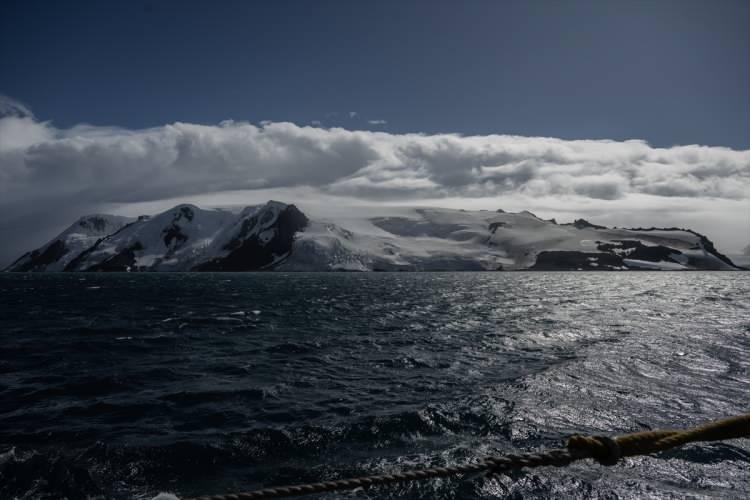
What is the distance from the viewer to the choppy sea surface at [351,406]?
14297 mm

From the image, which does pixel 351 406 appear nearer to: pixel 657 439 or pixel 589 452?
pixel 589 452

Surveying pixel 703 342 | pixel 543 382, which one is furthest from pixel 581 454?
pixel 703 342

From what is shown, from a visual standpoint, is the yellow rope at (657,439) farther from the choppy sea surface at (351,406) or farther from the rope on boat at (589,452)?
the choppy sea surface at (351,406)

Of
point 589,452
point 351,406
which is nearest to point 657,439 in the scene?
point 589,452

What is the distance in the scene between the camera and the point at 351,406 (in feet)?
68.4

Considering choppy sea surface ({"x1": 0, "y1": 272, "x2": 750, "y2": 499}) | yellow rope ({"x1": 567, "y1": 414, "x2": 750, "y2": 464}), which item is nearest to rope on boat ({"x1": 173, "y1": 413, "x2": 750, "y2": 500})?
yellow rope ({"x1": 567, "y1": 414, "x2": 750, "y2": 464})

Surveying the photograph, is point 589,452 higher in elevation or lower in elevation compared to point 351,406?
higher

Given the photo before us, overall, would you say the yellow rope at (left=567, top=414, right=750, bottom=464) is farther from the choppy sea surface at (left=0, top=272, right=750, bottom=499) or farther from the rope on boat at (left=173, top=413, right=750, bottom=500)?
the choppy sea surface at (left=0, top=272, right=750, bottom=499)

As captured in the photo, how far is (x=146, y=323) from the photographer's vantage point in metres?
49.9

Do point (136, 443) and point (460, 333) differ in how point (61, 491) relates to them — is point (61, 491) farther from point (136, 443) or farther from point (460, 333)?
point (460, 333)

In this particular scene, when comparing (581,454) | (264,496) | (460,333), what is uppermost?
(581,454)

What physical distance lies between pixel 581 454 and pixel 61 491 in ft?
49.0

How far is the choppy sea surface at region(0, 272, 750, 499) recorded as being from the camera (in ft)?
46.9

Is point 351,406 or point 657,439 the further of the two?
point 351,406
